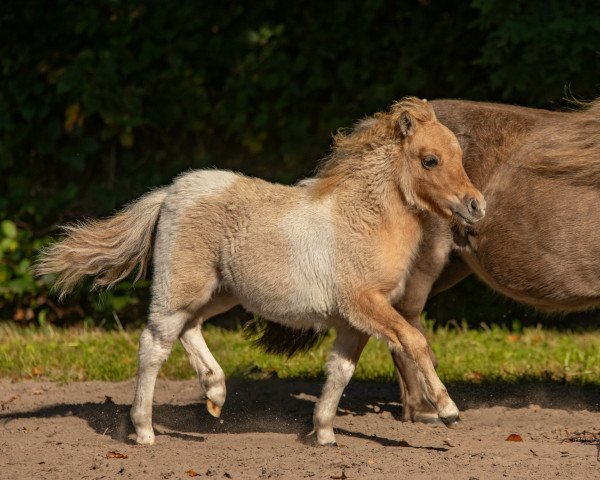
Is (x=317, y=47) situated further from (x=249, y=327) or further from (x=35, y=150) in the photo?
(x=249, y=327)

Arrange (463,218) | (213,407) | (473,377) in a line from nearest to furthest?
Answer: (463,218) → (213,407) → (473,377)

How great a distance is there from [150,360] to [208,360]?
316 millimetres

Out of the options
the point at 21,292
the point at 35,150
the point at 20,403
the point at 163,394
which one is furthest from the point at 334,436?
the point at 35,150

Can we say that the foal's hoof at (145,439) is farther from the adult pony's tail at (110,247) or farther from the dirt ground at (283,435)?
the adult pony's tail at (110,247)

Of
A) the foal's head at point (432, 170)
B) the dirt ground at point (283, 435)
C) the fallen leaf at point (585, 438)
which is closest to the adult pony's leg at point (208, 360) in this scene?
the dirt ground at point (283, 435)

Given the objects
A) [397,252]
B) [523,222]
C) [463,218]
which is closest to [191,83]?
[523,222]

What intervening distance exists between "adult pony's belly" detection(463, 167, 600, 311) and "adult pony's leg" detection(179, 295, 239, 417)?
1518 mm

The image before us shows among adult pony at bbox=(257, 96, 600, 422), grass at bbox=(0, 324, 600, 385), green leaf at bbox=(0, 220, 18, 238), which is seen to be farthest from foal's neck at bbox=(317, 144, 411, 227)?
green leaf at bbox=(0, 220, 18, 238)

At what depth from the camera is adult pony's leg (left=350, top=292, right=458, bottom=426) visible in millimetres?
4805

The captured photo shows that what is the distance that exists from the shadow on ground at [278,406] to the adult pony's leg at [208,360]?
292 mm

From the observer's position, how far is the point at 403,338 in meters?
4.86

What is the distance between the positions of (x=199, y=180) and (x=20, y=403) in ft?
6.27

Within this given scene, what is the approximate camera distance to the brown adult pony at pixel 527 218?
19.2ft

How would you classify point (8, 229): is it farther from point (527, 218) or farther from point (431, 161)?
point (431, 161)
